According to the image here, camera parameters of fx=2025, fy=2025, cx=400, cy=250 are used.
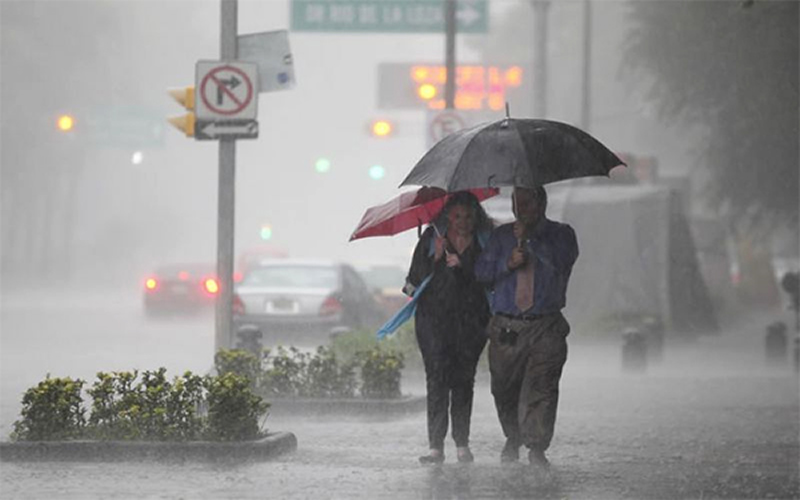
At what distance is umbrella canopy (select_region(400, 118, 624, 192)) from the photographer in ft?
39.6

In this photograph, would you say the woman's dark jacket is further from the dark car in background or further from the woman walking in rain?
the dark car in background

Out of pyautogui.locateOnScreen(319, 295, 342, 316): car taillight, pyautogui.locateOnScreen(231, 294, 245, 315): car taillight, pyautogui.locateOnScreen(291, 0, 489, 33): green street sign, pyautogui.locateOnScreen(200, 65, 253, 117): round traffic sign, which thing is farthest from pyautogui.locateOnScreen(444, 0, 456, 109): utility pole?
pyautogui.locateOnScreen(200, 65, 253, 117): round traffic sign

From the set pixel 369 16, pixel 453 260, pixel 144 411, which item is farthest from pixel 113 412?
pixel 369 16

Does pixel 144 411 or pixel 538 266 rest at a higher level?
pixel 538 266

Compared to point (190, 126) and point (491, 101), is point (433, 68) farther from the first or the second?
point (190, 126)

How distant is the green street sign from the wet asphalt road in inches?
425

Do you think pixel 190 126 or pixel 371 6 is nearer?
pixel 190 126

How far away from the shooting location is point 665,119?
3291 centimetres

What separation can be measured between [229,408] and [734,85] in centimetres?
1742

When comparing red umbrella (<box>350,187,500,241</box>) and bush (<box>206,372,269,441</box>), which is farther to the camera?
bush (<box>206,372,269,441</box>)

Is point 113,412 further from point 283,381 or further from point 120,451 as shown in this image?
point 283,381

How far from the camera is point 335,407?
711 inches

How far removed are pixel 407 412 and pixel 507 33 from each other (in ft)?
263

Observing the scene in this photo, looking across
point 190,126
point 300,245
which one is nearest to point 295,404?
point 190,126
